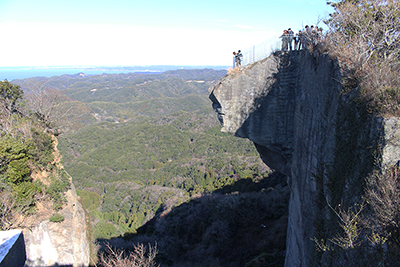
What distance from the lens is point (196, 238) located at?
85.8 ft

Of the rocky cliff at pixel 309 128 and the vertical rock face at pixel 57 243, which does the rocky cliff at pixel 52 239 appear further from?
the rocky cliff at pixel 309 128

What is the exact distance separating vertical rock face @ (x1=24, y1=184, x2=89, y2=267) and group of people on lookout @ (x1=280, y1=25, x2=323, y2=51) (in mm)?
14459

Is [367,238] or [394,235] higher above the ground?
[394,235]

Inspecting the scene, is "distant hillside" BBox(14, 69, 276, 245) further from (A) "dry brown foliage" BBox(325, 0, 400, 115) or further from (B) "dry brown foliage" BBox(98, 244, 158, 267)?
(A) "dry brown foliage" BBox(325, 0, 400, 115)

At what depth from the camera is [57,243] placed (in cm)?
1155

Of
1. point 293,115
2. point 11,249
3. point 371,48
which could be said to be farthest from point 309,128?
point 11,249

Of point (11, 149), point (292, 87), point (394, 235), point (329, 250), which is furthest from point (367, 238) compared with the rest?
point (11, 149)

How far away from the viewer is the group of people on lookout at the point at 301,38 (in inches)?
322

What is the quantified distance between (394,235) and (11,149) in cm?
1470

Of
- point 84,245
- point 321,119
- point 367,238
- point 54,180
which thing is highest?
point 321,119

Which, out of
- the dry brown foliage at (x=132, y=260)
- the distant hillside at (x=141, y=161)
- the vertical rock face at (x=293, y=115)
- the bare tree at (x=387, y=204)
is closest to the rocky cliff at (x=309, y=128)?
the vertical rock face at (x=293, y=115)

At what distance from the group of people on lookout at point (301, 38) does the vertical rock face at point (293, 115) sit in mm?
357

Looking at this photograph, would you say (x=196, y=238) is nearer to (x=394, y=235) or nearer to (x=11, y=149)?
(x=11, y=149)

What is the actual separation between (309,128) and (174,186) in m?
48.7
